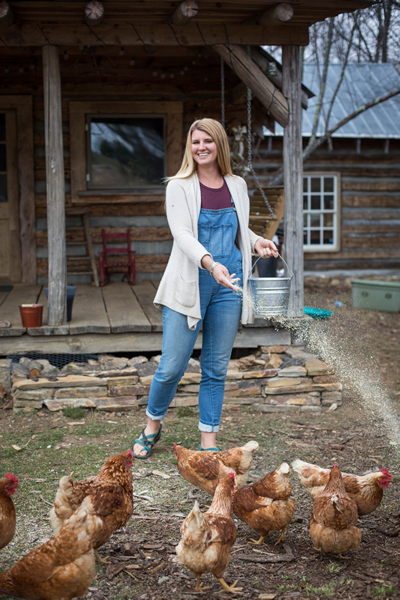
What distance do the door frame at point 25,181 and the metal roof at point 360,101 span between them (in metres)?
5.70

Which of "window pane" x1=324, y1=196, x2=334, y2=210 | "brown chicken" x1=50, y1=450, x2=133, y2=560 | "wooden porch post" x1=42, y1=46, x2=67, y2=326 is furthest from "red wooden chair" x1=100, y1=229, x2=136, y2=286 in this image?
"window pane" x1=324, y1=196, x2=334, y2=210

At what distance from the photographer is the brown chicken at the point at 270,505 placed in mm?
2852

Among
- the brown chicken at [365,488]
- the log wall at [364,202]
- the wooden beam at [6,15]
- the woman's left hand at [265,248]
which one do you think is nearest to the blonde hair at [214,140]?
the woman's left hand at [265,248]

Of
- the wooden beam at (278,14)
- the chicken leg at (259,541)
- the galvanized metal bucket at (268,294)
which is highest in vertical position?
the wooden beam at (278,14)

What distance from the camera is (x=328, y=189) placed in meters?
12.9

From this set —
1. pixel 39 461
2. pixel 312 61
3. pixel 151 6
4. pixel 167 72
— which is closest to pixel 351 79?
pixel 312 61

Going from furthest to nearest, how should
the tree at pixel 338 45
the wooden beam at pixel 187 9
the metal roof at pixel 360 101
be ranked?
the metal roof at pixel 360 101, the tree at pixel 338 45, the wooden beam at pixel 187 9

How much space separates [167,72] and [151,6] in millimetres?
2645

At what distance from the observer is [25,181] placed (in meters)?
7.89

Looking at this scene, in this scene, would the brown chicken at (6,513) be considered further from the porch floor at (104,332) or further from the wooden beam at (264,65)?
the wooden beam at (264,65)

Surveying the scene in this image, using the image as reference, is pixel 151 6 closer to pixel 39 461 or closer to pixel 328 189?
pixel 39 461

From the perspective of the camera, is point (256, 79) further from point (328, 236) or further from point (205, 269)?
point (328, 236)

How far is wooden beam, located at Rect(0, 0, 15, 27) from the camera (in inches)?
192

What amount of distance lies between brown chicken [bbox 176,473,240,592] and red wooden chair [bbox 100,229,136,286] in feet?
18.7
